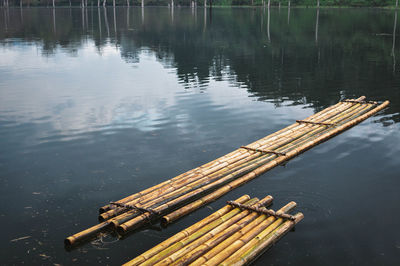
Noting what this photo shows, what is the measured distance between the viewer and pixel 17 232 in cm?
1552

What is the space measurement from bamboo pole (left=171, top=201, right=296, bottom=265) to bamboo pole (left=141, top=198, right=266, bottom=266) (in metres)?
0.45

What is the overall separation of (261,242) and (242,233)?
819 mm

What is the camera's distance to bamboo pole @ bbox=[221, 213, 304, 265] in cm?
1334

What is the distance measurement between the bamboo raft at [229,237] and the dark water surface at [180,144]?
56 centimetres

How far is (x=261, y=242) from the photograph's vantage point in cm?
1424

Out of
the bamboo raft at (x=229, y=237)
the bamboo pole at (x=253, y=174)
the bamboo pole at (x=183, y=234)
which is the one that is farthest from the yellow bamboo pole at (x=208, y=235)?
the bamboo pole at (x=253, y=174)

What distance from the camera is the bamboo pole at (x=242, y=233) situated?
13273 mm

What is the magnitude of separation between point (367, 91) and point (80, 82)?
2727cm

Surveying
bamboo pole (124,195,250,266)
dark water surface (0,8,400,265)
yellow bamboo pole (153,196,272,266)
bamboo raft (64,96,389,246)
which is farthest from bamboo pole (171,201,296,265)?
bamboo raft (64,96,389,246)

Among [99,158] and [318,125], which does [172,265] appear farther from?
[318,125]

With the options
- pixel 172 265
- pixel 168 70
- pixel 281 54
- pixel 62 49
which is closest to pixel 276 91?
pixel 168 70

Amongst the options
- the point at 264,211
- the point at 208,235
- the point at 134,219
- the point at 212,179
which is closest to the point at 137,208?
the point at 134,219

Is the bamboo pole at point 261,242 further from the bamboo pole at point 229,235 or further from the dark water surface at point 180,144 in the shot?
the bamboo pole at point 229,235

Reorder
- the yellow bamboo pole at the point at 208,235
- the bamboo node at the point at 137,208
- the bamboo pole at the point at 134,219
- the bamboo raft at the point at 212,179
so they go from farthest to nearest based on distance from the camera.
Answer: the bamboo node at the point at 137,208, the bamboo raft at the point at 212,179, the bamboo pole at the point at 134,219, the yellow bamboo pole at the point at 208,235
